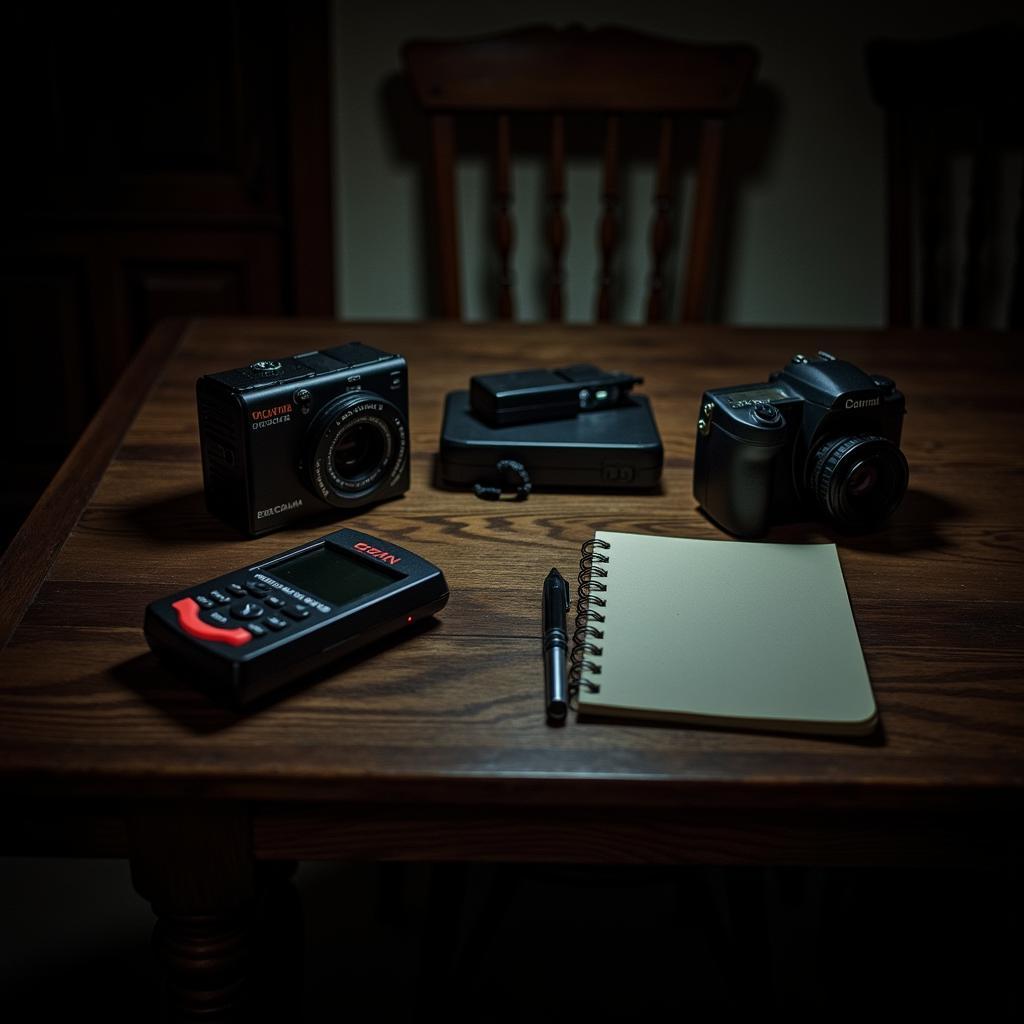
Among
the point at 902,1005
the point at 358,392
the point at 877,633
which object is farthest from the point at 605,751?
the point at 902,1005

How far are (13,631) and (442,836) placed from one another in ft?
1.05

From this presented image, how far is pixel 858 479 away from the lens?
901 mm

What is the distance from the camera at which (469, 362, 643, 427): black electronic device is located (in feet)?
3.35

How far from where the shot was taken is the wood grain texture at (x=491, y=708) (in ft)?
2.08

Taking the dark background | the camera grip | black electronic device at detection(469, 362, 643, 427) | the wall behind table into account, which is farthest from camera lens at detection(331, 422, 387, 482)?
the wall behind table

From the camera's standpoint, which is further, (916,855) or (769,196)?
(769,196)

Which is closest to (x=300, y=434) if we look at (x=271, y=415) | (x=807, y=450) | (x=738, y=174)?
(x=271, y=415)

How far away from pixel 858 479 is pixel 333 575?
0.42 m

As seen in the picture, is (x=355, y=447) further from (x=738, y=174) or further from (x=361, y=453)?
(x=738, y=174)

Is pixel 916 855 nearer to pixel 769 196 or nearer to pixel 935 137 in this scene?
pixel 935 137

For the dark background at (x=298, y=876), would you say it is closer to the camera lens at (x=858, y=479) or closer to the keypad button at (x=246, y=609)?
the camera lens at (x=858, y=479)

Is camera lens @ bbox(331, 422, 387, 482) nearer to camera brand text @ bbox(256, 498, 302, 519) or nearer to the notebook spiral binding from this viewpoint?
camera brand text @ bbox(256, 498, 302, 519)

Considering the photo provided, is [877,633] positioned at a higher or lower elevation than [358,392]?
lower

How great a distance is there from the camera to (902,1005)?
4.81 ft
